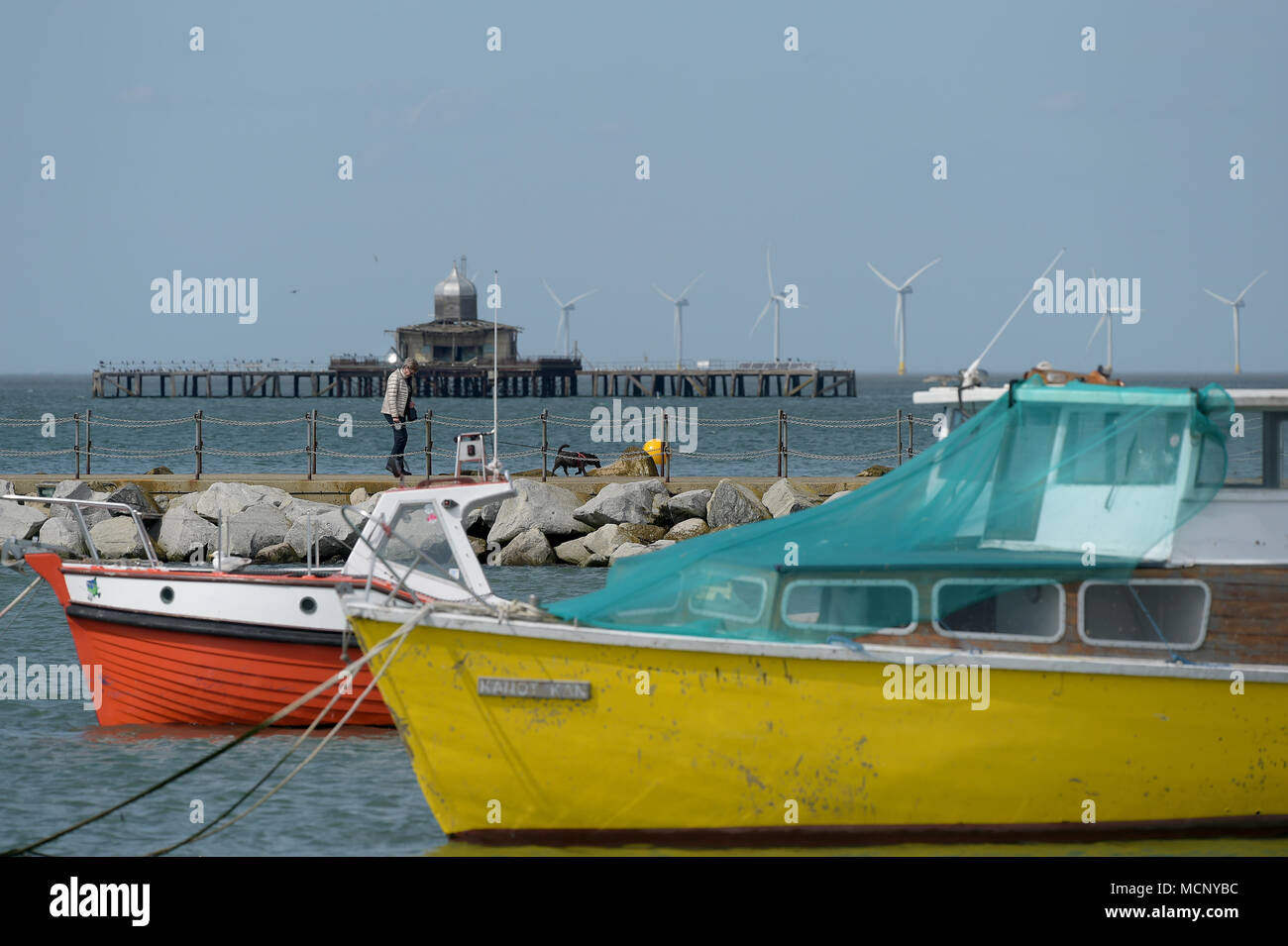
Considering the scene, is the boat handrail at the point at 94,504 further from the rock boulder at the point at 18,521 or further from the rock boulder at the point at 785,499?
the rock boulder at the point at 785,499

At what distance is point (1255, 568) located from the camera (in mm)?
9766

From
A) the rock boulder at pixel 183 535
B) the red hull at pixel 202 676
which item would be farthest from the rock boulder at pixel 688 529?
the red hull at pixel 202 676

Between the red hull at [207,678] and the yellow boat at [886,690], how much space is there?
4056 millimetres

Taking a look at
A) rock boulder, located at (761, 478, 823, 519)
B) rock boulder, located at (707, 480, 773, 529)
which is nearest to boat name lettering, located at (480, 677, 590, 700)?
rock boulder, located at (707, 480, 773, 529)

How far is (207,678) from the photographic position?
13.8 meters

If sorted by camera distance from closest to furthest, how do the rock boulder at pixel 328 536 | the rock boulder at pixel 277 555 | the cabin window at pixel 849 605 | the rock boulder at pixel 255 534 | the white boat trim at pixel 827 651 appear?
the white boat trim at pixel 827 651 → the cabin window at pixel 849 605 → the rock boulder at pixel 328 536 → the rock boulder at pixel 277 555 → the rock boulder at pixel 255 534

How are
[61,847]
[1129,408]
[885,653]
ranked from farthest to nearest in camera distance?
1. [61,847]
2. [1129,408]
3. [885,653]

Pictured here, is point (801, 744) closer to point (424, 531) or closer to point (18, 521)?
point (424, 531)

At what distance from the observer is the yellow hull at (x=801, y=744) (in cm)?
931

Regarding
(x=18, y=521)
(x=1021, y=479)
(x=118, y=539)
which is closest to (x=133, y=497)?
(x=18, y=521)

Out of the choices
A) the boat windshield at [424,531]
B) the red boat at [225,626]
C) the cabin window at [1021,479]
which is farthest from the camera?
the red boat at [225,626]

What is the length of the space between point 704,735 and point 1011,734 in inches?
74.1
